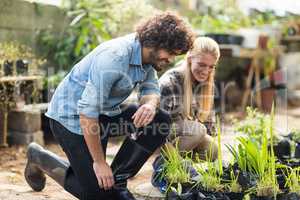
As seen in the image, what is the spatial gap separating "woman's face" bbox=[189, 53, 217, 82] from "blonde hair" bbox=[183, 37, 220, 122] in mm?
19

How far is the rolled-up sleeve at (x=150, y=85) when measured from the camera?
2258mm

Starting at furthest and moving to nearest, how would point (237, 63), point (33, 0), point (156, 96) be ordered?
point (237, 63) < point (33, 0) < point (156, 96)

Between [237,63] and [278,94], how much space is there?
0.80 meters

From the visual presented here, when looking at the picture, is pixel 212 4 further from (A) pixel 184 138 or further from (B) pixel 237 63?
(A) pixel 184 138

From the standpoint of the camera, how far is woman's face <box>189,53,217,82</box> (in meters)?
2.49

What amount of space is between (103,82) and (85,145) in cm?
35

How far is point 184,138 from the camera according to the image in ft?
8.23

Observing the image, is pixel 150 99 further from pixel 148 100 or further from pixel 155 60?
pixel 155 60

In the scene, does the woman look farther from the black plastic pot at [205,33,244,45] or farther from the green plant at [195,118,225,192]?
the black plastic pot at [205,33,244,45]

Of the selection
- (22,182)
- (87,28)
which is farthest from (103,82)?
(87,28)

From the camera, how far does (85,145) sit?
2.08 meters

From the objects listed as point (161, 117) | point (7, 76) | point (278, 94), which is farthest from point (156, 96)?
point (278, 94)

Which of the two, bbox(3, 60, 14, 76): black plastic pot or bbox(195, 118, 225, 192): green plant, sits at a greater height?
bbox(3, 60, 14, 76): black plastic pot

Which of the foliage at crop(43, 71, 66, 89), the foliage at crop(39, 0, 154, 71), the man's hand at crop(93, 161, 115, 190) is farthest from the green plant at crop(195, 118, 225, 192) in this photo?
the foliage at crop(39, 0, 154, 71)
